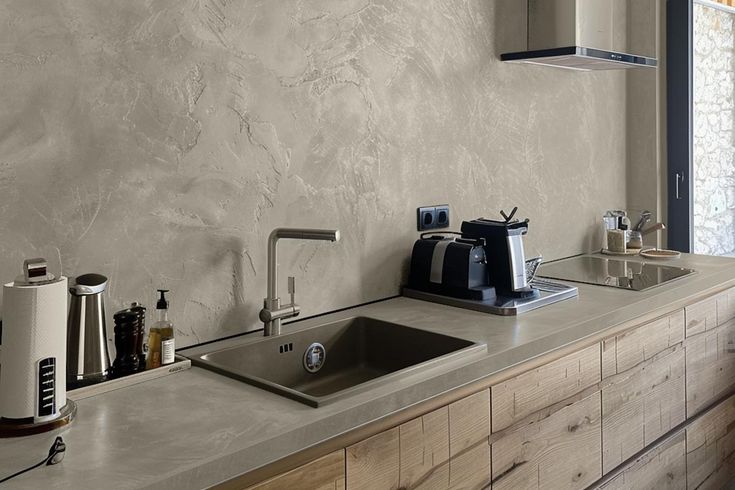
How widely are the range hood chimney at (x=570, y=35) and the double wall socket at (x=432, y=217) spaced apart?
669 millimetres

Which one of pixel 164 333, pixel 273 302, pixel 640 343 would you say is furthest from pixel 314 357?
pixel 640 343

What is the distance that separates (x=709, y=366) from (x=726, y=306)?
0.81 feet

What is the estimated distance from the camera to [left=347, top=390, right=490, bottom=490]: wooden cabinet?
138cm

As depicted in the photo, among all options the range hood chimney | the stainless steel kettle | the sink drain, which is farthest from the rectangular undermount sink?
the range hood chimney

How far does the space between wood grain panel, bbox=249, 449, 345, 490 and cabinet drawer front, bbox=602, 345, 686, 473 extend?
1.03 m

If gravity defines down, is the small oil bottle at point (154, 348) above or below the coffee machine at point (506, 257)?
below

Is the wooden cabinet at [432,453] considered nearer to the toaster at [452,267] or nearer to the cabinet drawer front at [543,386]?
the cabinet drawer front at [543,386]

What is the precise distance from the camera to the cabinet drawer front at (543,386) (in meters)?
1.70

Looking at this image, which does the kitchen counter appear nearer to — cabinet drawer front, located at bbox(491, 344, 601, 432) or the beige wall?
cabinet drawer front, located at bbox(491, 344, 601, 432)

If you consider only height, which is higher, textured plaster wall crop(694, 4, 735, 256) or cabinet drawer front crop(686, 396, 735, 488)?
textured plaster wall crop(694, 4, 735, 256)

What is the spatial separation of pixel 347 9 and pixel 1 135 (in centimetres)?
108

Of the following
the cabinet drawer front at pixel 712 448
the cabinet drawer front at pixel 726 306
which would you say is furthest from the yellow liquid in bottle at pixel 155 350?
the cabinet drawer front at pixel 726 306

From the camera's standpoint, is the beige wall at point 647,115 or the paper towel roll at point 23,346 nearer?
the paper towel roll at point 23,346

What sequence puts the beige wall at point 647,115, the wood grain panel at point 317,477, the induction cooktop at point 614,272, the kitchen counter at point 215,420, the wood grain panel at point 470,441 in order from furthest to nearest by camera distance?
the beige wall at point 647,115, the induction cooktop at point 614,272, the wood grain panel at point 470,441, the wood grain panel at point 317,477, the kitchen counter at point 215,420
